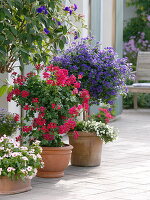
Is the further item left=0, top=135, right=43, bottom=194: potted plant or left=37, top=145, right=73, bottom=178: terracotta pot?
left=37, top=145, right=73, bottom=178: terracotta pot

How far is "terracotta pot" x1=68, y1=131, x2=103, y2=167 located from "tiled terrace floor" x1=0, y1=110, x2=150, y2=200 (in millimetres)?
104

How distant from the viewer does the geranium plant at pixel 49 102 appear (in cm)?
603

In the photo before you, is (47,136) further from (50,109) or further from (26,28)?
(26,28)

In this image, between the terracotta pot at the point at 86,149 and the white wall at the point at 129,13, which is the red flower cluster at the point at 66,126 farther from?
the white wall at the point at 129,13

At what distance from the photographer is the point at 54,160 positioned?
20.0 feet

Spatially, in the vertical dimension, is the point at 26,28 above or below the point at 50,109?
above

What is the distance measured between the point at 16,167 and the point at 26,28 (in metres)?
1.21

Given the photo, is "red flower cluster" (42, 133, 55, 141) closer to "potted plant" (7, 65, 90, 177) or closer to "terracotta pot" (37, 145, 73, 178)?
"potted plant" (7, 65, 90, 177)

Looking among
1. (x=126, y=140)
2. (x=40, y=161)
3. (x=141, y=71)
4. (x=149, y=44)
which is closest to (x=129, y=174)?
(x=40, y=161)

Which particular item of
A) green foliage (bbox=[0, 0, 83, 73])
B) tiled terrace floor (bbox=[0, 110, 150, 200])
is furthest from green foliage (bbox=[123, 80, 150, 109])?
green foliage (bbox=[0, 0, 83, 73])

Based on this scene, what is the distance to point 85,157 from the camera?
687cm

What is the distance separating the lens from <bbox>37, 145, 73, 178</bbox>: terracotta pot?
241 inches

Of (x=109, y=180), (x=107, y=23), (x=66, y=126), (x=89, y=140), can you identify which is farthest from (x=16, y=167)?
(x=107, y=23)

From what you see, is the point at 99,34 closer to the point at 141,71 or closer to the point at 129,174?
the point at 141,71
